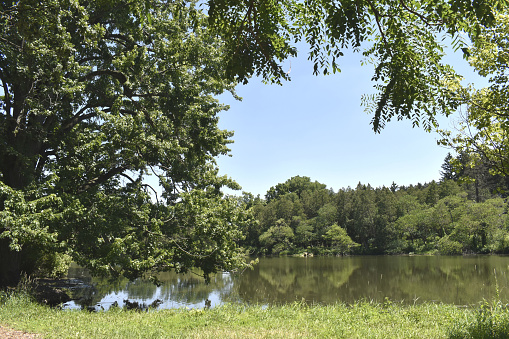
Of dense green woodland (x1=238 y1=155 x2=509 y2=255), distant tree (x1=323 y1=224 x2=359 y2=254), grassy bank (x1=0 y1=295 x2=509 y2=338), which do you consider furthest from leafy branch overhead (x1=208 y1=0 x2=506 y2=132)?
A: distant tree (x1=323 y1=224 x2=359 y2=254)

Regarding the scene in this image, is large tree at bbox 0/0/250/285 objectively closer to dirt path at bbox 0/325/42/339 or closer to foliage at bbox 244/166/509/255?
dirt path at bbox 0/325/42/339

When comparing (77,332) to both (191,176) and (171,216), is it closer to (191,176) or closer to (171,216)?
(171,216)

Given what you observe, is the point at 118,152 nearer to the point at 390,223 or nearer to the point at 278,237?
the point at 390,223

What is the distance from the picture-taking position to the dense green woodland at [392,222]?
160ft

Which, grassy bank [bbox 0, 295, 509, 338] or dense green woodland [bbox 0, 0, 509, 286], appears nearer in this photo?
grassy bank [bbox 0, 295, 509, 338]

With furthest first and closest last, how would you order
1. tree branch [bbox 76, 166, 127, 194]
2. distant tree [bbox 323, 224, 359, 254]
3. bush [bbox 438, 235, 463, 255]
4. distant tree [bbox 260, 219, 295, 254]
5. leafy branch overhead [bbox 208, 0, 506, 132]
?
distant tree [bbox 260, 219, 295, 254], distant tree [bbox 323, 224, 359, 254], bush [bbox 438, 235, 463, 255], tree branch [bbox 76, 166, 127, 194], leafy branch overhead [bbox 208, 0, 506, 132]

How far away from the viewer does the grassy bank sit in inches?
261

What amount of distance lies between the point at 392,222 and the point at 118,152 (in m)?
57.8

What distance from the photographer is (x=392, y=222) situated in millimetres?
61938

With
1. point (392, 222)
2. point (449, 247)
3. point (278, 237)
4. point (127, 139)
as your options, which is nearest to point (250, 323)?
point (127, 139)

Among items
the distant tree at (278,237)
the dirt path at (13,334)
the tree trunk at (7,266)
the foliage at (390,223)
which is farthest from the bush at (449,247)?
the dirt path at (13,334)

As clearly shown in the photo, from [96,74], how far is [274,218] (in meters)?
64.8

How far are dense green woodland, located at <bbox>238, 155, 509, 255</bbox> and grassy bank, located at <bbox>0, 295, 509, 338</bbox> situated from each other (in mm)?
36380

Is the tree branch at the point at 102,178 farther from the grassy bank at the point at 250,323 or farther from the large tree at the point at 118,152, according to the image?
the grassy bank at the point at 250,323
